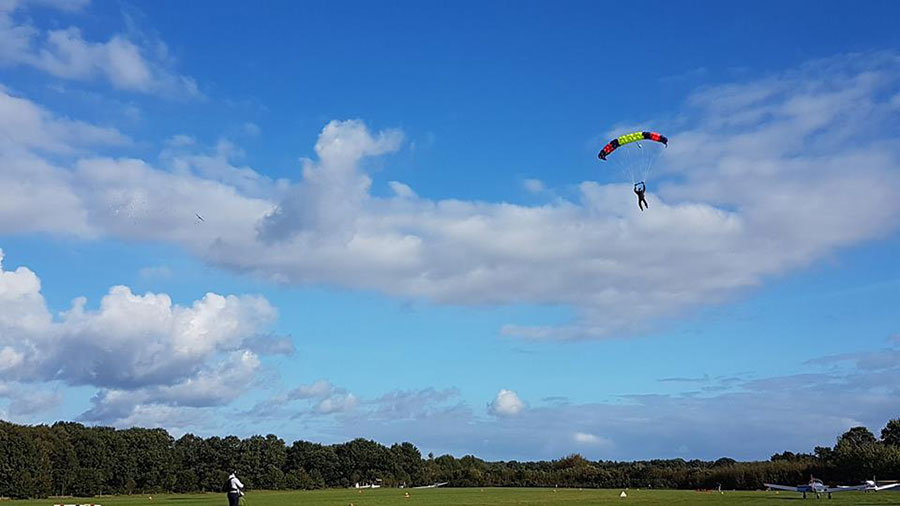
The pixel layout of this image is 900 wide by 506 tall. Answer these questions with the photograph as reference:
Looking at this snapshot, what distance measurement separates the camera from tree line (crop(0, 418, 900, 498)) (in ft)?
307

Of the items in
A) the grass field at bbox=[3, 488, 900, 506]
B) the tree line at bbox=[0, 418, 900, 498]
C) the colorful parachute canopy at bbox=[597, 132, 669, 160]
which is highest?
the colorful parachute canopy at bbox=[597, 132, 669, 160]

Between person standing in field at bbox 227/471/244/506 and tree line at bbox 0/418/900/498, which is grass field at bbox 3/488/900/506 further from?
tree line at bbox 0/418/900/498

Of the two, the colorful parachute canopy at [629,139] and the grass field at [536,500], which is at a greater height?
the colorful parachute canopy at [629,139]

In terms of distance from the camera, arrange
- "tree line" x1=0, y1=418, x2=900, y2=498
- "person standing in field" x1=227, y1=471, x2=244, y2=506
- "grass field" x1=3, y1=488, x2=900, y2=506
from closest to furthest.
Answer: "person standing in field" x1=227, y1=471, x2=244, y2=506 → "grass field" x1=3, y1=488, x2=900, y2=506 → "tree line" x1=0, y1=418, x2=900, y2=498

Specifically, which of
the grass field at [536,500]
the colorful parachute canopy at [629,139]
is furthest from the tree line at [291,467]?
the colorful parachute canopy at [629,139]

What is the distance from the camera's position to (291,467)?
134750mm

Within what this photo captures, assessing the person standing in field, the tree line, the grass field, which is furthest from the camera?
the tree line

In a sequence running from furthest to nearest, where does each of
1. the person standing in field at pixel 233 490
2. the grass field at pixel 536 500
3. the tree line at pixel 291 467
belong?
the tree line at pixel 291 467, the grass field at pixel 536 500, the person standing in field at pixel 233 490

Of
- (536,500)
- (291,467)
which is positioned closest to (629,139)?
(536,500)

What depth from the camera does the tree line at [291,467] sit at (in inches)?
3688

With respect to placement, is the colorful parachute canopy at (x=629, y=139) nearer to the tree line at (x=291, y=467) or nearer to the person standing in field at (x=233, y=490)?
the person standing in field at (x=233, y=490)

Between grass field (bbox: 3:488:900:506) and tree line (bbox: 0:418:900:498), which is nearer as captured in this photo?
grass field (bbox: 3:488:900:506)

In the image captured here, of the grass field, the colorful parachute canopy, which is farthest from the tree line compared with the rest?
the colorful parachute canopy

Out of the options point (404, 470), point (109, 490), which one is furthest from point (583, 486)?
point (109, 490)
